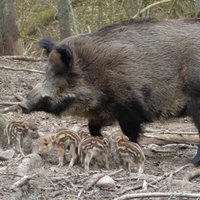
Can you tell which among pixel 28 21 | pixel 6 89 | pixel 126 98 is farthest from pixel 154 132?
pixel 28 21

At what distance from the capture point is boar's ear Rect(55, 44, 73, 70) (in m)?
7.14

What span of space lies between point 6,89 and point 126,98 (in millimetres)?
3920

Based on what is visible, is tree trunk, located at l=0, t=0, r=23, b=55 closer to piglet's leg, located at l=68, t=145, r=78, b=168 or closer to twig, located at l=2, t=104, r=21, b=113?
twig, located at l=2, t=104, r=21, b=113

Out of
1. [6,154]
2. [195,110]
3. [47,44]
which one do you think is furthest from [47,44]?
[195,110]

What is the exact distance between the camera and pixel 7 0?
12.8 metres

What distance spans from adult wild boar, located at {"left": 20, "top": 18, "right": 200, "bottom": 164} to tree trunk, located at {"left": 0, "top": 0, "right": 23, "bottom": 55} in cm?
541

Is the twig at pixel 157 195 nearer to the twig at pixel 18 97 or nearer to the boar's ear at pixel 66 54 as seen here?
the boar's ear at pixel 66 54

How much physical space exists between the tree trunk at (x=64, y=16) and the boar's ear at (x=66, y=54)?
19.7ft

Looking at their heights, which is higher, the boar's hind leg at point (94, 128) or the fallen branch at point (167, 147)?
the boar's hind leg at point (94, 128)

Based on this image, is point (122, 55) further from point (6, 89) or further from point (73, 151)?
point (6, 89)

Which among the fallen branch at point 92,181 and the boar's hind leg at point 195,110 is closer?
the fallen branch at point 92,181

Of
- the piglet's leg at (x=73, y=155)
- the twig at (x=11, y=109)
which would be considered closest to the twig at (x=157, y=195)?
the piglet's leg at (x=73, y=155)

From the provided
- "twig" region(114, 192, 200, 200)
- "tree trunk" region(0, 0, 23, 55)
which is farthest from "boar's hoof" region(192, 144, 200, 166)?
"tree trunk" region(0, 0, 23, 55)

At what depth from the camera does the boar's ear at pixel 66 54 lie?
714 centimetres
